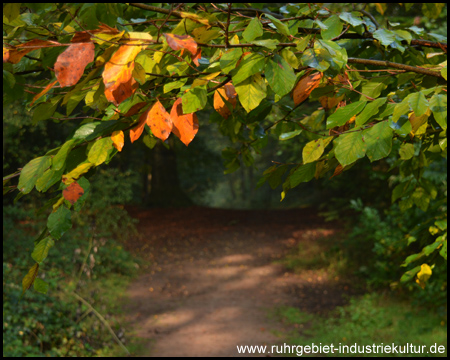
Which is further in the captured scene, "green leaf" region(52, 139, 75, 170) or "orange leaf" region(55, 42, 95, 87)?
"green leaf" region(52, 139, 75, 170)

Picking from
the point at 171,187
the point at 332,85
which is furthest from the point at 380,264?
the point at 171,187

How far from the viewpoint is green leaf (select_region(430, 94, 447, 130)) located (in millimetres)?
1251

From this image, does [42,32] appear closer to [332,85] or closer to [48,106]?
[48,106]

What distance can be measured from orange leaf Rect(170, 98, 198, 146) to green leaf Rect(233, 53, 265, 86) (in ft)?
0.58

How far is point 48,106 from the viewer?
1.50m

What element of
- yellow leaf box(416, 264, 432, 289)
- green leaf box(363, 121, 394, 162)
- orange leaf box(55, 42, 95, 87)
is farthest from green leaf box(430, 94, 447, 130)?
yellow leaf box(416, 264, 432, 289)

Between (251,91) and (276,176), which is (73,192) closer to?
(251,91)

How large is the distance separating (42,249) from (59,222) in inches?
5.1

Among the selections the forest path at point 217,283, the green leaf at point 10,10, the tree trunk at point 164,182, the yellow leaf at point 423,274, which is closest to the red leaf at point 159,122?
the green leaf at point 10,10

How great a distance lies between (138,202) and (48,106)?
1548 cm

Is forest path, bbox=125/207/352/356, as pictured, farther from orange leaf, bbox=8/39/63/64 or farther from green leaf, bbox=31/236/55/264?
orange leaf, bbox=8/39/63/64

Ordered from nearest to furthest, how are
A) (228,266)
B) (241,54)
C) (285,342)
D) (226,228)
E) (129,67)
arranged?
(129,67)
(241,54)
(285,342)
(228,266)
(226,228)

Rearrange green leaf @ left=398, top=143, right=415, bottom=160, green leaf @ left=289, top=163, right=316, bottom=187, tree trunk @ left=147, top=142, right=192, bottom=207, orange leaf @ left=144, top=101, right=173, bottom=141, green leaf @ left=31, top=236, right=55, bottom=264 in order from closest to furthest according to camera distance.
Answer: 1. orange leaf @ left=144, top=101, right=173, bottom=141
2. green leaf @ left=31, top=236, right=55, bottom=264
3. green leaf @ left=289, top=163, right=316, bottom=187
4. green leaf @ left=398, top=143, right=415, bottom=160
5. tree trunk @ left=147, top=142, right=192, bottom=207

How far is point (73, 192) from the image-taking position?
1.33 metres
